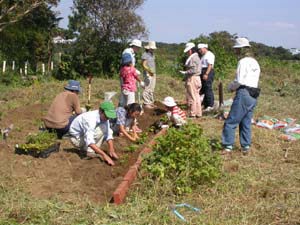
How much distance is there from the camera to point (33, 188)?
199 inches

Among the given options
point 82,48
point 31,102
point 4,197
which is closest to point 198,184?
point 4,197

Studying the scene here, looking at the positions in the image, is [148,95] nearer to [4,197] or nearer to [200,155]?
[200,155]

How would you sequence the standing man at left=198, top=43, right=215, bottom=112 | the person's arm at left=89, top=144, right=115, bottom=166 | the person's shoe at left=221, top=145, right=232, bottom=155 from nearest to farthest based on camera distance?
the person's arm at left=89, top=144, right=115, bottom=166 → the person's shoe at left=221, top=145, right=232, bottom=155 → the standing man at left=198, top=43, right=215, bottom=112

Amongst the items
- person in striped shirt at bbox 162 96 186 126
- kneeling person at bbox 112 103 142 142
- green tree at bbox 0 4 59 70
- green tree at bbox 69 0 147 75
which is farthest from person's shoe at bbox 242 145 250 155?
green tree at bbox 0 4 59 70

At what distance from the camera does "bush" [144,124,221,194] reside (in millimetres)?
4857

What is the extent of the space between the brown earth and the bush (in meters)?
0.63

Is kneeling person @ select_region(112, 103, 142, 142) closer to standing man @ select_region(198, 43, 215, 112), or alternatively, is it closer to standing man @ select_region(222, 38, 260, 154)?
standing man @ select_region(222, 38, 260, 154)

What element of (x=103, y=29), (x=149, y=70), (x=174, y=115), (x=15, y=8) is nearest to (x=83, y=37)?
(x=103, y=29)

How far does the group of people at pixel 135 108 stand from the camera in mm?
6348

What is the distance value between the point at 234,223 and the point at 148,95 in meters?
6.62

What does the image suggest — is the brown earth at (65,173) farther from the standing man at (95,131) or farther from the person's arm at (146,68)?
the person's arm at (146,68)

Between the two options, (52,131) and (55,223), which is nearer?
(55,223)

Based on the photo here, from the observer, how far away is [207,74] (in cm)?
975

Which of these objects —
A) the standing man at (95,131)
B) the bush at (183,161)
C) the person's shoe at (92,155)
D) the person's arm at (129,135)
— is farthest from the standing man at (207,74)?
the bush at (183,161)
